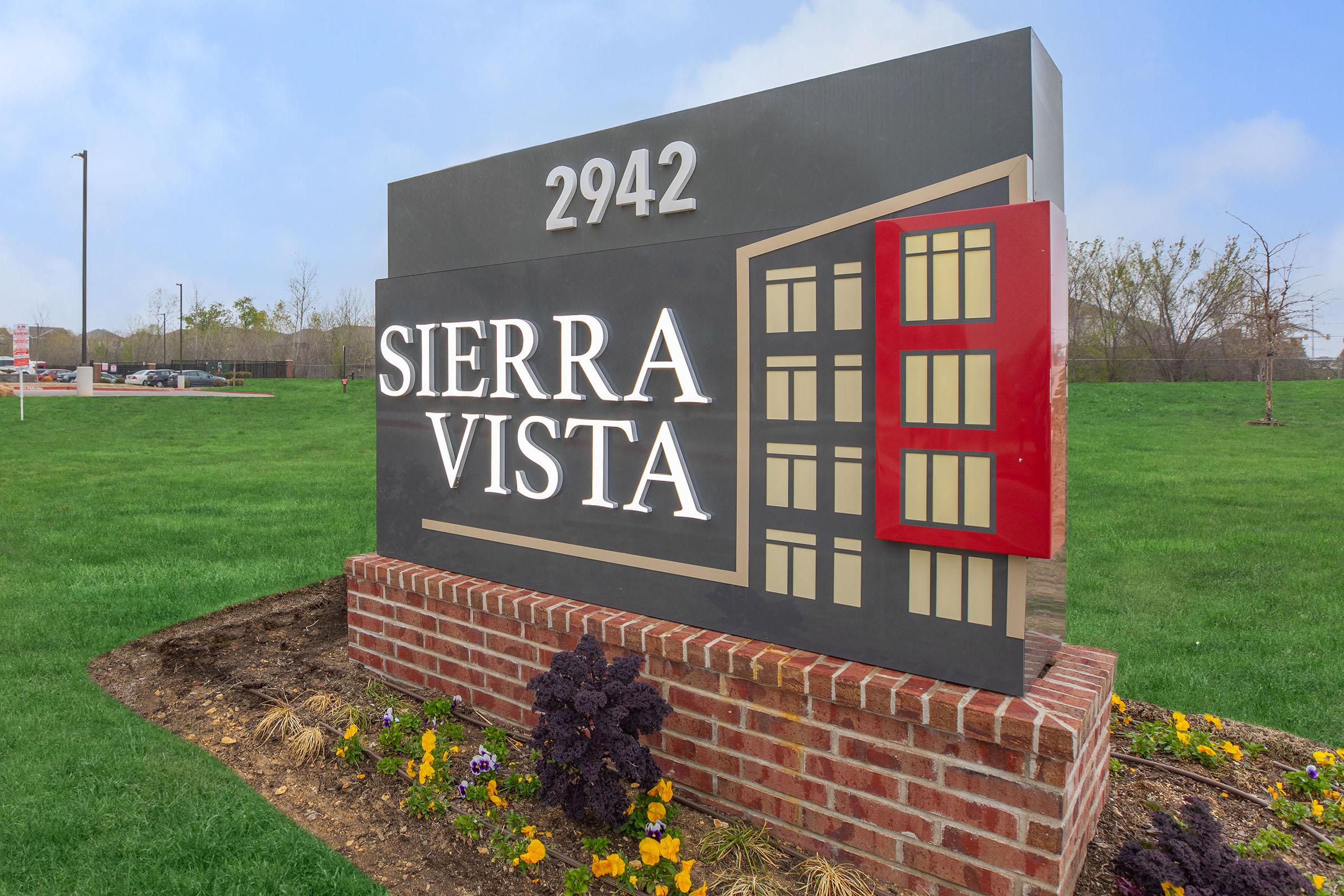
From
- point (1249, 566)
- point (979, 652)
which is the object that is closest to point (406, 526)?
point (979, 652)

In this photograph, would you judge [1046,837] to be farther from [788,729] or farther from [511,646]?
[511,646]

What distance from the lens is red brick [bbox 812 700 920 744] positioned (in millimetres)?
2631

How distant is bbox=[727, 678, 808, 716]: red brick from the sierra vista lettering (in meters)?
0.65

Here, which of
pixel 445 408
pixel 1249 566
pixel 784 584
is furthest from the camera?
pixel 1249 566

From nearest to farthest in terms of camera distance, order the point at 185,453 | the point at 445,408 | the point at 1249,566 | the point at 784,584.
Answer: the point at 784,584 → the point at 445,408 → the point at 1249,566 → the point at 185,453

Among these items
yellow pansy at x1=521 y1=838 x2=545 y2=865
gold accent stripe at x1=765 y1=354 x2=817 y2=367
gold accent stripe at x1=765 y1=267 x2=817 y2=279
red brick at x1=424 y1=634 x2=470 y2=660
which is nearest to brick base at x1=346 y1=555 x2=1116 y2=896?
red brick at x1=424 y1=634 x2=470 y2=660

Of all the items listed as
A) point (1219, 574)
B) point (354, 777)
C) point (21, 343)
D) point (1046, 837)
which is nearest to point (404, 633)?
point (354, 777)

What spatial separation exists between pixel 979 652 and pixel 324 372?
167 feet

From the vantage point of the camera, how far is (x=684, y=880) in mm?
2506

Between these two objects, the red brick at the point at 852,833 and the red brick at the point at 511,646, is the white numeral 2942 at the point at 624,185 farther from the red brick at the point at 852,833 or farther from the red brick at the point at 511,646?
the red brick at the point at 852,833

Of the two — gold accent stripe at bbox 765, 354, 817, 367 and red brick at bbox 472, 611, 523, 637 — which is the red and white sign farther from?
gold accent stripe at bbox 765, 354, 817, 367

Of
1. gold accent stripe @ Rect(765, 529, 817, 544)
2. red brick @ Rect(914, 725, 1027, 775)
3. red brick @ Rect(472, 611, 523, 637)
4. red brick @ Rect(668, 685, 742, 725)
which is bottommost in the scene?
red brick @ Rect(668, 685, 742, 725)

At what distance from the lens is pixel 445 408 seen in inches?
167

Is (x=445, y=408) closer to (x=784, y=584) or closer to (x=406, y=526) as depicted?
(x=406, y=526)
